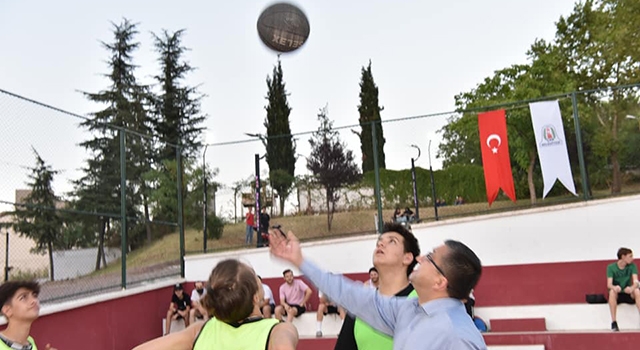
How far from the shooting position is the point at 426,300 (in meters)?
1.75

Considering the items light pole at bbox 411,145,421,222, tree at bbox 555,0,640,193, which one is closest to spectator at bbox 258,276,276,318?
light pole at bbox 411,145,421,222

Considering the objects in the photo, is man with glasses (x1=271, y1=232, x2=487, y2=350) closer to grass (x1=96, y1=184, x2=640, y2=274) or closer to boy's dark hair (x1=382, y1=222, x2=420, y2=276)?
boy's dark hair (x1=382, y1=222, x2=420, y2=276)

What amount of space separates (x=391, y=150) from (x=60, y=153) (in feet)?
17.3

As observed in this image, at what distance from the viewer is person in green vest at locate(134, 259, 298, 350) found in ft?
5.07

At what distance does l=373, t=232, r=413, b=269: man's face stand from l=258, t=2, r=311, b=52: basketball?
4494mm

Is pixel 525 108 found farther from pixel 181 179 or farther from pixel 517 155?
pixel 181 179

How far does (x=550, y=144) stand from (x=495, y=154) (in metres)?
0.84

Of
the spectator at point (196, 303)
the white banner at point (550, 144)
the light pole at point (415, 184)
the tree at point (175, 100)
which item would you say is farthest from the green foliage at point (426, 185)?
the tree at point (175, 100)

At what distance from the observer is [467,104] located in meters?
18.0

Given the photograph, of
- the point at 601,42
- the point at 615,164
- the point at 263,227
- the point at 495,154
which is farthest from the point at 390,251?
the point at 601,42

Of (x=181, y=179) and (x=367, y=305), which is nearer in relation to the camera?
(x=367, y=305)

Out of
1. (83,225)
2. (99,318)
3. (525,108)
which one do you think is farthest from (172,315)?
(525,108)

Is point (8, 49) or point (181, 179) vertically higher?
point (8, 49)

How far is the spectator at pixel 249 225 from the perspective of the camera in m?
9.23
